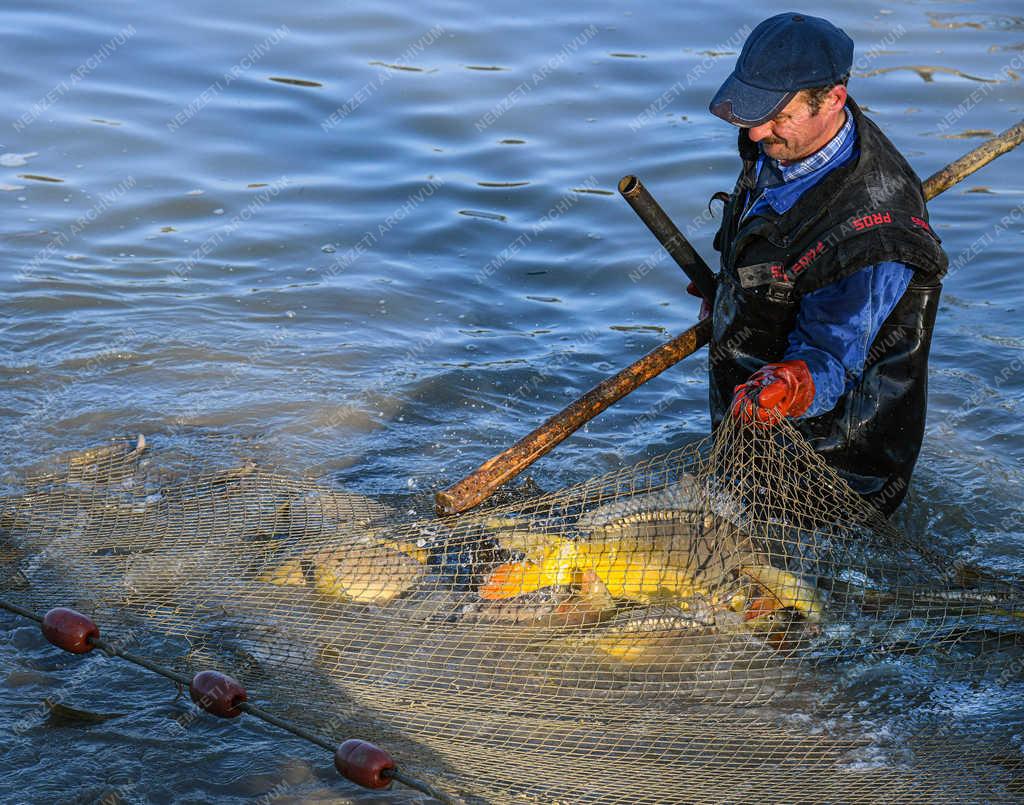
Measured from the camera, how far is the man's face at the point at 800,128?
360cm

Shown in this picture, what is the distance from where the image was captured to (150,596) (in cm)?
385

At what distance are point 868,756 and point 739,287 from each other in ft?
5.04

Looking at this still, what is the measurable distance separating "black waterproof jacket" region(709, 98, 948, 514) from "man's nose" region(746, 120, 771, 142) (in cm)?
23

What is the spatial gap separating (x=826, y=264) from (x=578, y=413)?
923 millimetres

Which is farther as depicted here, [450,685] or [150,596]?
[150,596]

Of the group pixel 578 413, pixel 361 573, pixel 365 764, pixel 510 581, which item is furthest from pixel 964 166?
pixel 365 764

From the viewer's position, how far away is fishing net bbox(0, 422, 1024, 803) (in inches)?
135

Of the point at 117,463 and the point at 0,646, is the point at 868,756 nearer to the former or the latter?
the point at 0,646

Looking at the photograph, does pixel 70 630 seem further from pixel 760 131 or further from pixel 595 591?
pixel 760 131

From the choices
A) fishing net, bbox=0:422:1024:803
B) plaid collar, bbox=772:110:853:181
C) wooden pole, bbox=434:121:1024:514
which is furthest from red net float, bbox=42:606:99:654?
plaid collar, bbox=772:110:853:181

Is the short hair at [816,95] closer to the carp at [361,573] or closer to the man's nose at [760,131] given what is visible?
the man's nose at [760,131]

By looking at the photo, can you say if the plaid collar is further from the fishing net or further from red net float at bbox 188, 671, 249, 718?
red net float at bbox 188, 671, 249, 718

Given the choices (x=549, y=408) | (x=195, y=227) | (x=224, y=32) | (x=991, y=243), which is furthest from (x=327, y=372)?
(x=224, y=32)

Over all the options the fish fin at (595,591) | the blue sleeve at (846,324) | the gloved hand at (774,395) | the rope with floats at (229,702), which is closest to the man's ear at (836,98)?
the blue sleeve at (846,324)
